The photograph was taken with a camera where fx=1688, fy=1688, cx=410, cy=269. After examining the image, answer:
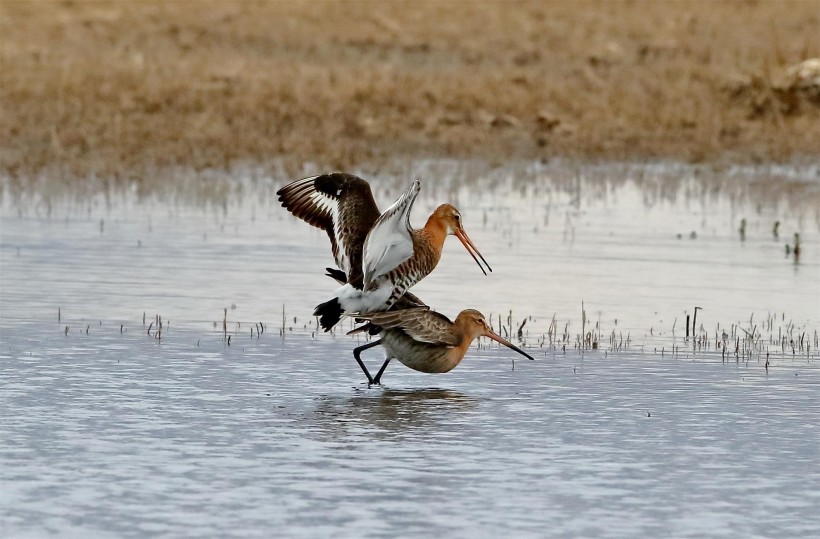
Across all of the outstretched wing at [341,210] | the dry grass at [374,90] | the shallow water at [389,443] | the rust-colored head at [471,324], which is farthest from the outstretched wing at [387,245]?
the dry grass at [374,90]

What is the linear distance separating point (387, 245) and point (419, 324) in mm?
460

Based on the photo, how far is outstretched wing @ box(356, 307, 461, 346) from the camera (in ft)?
28.0

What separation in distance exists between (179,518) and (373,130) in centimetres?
1540

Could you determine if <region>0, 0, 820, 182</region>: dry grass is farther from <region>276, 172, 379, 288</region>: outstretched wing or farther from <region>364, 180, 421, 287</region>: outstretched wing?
<region>364, 180, 421, 287</region>: outstretched wing

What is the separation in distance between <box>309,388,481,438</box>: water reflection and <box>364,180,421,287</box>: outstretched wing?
24.9 inches

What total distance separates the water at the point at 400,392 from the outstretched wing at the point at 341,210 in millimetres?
637

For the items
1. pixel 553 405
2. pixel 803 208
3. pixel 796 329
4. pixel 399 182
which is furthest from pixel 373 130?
pixel 553 405

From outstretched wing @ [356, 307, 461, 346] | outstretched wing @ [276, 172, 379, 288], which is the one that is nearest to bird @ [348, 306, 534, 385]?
outstretched wing @ [356, 307, 461, 346]

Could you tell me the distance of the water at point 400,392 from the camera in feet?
20.4

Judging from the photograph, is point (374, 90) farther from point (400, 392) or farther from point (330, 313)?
point (400, 392)

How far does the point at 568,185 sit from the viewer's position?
18062 millimetres

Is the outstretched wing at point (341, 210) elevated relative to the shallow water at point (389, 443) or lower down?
elevated

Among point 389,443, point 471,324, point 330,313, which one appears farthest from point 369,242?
point 389,443

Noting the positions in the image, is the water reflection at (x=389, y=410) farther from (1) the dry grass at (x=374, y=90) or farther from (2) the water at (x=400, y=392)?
(1) the dry grass at (x=374, y=90)
